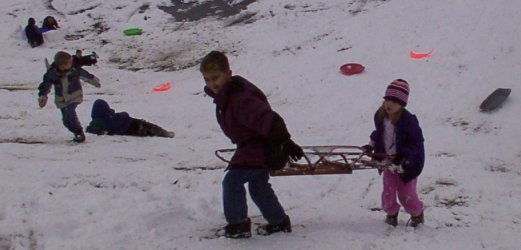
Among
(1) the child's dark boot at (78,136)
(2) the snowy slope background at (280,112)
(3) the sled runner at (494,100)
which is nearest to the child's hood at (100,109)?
(2) the snowy slope background at (280,112)

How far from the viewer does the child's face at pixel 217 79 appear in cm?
466

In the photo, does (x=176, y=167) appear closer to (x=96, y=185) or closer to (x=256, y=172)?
(x=96, y=185)

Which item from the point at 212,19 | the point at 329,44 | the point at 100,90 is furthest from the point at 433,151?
the point at 212,19

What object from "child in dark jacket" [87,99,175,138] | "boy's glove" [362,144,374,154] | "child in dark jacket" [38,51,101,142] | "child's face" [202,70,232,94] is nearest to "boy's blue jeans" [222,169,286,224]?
"child's face" [202,70,232,94]

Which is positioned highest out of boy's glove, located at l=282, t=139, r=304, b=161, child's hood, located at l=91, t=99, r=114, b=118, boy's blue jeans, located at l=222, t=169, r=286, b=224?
boy's glove, located at l=282, t=139, r=304, b=161

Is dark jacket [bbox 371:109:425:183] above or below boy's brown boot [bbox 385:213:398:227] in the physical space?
above

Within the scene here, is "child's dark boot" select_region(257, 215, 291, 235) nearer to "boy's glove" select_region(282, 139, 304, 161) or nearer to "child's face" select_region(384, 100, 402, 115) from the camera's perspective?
"boy's glove" select_region(282, 139, 304, 161)

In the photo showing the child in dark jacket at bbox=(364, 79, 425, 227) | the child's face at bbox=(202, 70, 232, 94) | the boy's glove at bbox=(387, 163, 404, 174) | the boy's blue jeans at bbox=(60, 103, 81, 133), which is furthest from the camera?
the boy's blue jeans at bbox=(60, 103, 81, 133)

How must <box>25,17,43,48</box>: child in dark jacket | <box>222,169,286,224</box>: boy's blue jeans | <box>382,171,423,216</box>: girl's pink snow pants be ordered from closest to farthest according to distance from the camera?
<box>222,169,286,224</box>: boy's blue jeans < <box>382,171,423,216</box>: girl's pink snow pants < <box>25,17,43,48</box>: child in dark jacket

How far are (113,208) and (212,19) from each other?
13.2 metres

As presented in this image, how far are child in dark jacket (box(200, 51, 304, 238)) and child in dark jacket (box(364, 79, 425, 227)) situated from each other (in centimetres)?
102

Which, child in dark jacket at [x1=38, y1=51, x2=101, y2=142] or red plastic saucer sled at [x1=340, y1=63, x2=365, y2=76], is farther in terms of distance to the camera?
red plastic saucer sled at [x1=340, y1=63, x2=365, y2=76]

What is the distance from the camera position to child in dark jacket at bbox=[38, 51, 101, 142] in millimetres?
8516

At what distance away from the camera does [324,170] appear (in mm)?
5336
